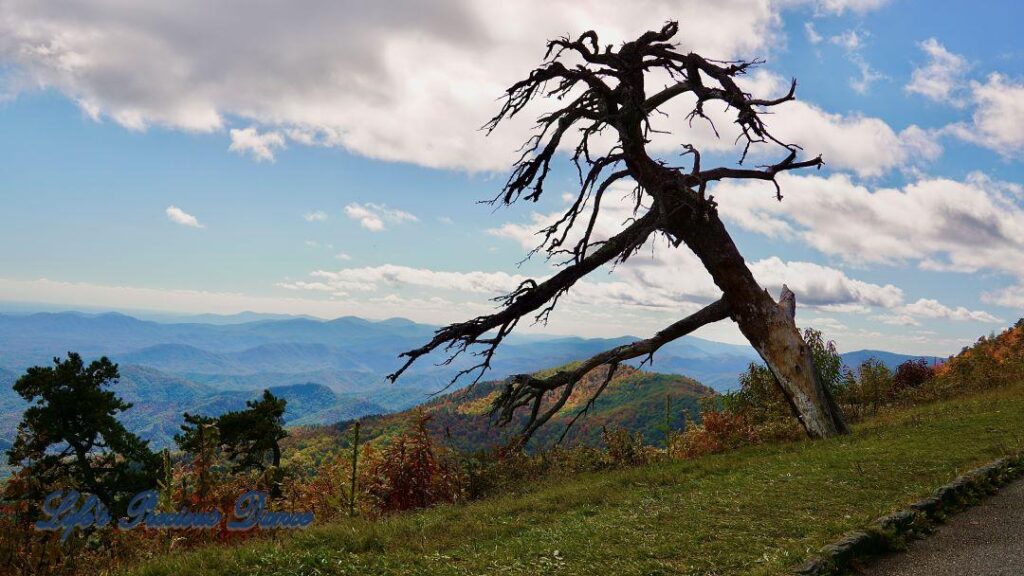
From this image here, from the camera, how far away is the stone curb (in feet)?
24.3

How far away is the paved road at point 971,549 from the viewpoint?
7.48m

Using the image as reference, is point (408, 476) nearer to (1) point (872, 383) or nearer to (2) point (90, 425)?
(1) point (872, 383)

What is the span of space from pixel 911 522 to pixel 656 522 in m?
3.83

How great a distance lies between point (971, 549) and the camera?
817 cm

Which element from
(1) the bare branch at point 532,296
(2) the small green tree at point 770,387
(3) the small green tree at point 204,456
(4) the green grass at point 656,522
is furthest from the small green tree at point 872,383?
(3) the small green tree at point 204,456

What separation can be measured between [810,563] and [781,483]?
507 cm

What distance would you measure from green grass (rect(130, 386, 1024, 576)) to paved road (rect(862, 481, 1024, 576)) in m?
0.69

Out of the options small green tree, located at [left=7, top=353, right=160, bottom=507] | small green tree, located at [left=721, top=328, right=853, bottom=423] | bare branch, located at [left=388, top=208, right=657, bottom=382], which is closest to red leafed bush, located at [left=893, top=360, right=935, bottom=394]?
small green tree, located at [left=721, top=328, right=853, bottom=423]

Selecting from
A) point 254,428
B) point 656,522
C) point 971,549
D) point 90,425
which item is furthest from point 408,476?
point 90,425

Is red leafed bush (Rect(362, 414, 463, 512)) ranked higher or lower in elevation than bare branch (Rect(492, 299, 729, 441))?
lower

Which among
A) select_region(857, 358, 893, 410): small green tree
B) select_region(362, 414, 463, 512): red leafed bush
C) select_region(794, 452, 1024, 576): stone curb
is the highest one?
select_region(857, 358, 893, 410): small green tree

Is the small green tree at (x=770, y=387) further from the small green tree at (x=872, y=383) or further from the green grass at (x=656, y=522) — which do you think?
the green grass at (x=656, y=522)

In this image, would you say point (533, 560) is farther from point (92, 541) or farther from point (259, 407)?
point (259, 407)

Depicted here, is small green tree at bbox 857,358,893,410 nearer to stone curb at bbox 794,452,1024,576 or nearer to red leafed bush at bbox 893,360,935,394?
red leafed bush at bbox 893,360,935,394
